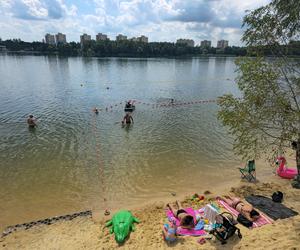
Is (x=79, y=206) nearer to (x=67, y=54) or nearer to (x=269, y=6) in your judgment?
(x=269, y=6)

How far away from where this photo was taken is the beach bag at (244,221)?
9.60 metres

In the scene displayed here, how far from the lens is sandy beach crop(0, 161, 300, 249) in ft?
28.1

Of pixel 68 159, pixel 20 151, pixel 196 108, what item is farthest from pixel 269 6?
pixel 196 108

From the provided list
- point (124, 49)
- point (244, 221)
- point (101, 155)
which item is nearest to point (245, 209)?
point (244, 221)

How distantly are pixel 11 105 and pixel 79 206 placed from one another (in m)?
25.4

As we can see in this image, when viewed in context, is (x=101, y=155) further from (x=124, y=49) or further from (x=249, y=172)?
(x=124, y=49)

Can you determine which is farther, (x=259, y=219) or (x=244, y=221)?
(x=259, y=219)

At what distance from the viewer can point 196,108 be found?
106ft

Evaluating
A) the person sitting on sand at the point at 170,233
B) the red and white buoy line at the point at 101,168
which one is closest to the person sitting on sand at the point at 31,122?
the red and white buoy line at the point at 101,168

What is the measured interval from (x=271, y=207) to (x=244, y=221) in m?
2.01

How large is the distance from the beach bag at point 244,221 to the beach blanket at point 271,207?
50.7 inches

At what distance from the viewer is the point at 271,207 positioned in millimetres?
10867

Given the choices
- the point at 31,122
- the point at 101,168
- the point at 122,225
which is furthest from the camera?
the point at 31,122

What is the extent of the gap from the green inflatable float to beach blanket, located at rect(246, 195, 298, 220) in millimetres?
5584
